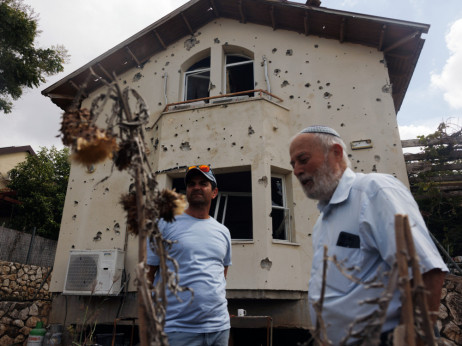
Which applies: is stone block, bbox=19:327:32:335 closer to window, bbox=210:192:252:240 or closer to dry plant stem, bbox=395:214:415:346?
window, bbox=210:192:252:240

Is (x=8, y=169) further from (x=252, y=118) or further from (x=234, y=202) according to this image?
(x=252, y=118)

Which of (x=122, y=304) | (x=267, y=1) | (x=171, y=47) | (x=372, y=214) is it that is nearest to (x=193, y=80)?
(x=171, y=47)

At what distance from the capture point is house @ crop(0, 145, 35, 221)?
16.7m

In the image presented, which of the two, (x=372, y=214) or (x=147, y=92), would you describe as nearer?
(x=372, y=214)

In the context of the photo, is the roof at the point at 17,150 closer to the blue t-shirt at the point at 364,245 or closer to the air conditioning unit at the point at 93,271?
the air conditioning unit at the point at 93,271

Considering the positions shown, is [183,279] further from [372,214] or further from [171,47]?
[171,47]

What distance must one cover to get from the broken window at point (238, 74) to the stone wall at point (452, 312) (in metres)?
5.78

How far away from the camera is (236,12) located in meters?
8.03

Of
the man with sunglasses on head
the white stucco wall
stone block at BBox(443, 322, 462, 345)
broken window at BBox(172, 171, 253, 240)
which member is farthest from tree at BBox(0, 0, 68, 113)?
stone block at BBox(443, 322, 462, 345)

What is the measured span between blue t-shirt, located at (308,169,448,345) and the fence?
13518 mm

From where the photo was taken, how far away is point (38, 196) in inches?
650

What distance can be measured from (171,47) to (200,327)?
7902mm

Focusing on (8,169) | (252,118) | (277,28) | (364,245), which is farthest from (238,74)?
(8,169)

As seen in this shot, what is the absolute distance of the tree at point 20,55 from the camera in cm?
917
